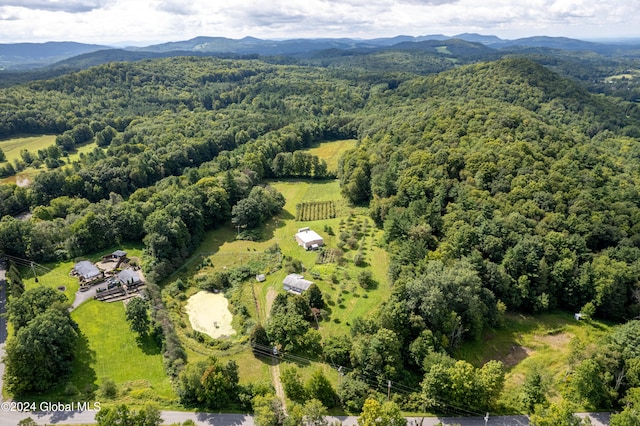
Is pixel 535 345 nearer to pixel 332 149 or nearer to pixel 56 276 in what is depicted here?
pixel 56 276

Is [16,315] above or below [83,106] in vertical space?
below

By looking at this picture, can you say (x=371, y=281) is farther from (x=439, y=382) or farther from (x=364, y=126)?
(x=364, y=126)

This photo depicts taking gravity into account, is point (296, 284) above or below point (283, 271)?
above

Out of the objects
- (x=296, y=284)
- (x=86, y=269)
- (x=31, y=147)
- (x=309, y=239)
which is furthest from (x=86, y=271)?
(x=31, y=147)

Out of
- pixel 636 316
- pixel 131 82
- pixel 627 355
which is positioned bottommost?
pixel 636 316

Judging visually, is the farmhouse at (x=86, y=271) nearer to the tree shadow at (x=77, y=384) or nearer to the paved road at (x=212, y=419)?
the tree shadow at (x=77, y=384)

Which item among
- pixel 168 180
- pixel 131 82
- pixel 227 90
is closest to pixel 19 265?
pixel 168 180
